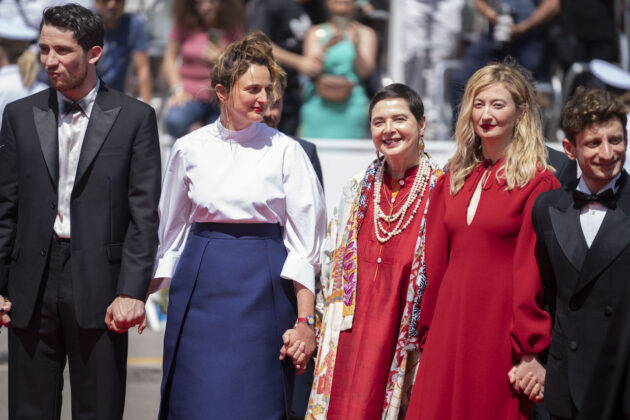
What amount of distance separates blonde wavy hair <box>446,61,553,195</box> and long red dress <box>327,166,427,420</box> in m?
0.30

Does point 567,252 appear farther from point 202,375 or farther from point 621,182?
point 202,375

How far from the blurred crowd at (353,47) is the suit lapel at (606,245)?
13.0 ft

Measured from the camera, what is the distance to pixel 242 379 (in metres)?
4.21

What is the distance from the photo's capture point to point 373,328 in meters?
4.28

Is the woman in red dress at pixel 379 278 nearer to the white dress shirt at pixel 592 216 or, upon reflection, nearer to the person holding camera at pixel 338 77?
the white dress shirt at pixel 592 216

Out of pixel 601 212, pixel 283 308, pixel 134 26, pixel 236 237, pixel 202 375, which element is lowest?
pixel 202 375

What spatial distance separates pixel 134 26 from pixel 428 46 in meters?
2.37

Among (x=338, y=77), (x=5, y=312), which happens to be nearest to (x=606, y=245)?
(x=5, y=312)

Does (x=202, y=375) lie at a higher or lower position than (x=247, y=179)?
lower

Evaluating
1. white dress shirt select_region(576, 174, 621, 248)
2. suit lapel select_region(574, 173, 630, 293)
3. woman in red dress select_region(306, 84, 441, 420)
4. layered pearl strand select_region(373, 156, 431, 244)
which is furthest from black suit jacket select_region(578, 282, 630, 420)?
layered pearl strand select_region(373, 156, 431, 244)

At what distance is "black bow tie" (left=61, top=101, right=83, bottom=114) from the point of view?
166 inches

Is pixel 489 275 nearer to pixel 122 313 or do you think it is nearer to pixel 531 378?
pixel 531 378

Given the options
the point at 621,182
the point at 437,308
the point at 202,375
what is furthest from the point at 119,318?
the point at 621,182

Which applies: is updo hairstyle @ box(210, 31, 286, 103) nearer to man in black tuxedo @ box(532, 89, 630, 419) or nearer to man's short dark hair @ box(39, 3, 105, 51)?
man's short dark hair @ box(39, 3, 105, 51)
